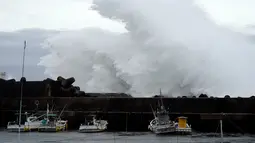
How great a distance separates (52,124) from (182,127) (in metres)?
11.8

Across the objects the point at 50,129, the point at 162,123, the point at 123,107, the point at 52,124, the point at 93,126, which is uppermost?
the point at 123,107

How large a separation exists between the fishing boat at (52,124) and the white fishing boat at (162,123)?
7.99m

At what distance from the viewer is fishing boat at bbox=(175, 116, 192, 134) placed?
107 ft

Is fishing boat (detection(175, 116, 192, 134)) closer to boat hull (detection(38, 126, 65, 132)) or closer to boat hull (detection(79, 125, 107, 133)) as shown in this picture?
boat hull (detection(79, 125, 107, 133))

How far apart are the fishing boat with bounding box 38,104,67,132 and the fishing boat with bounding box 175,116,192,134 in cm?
1057

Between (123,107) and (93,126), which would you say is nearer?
(93,126)

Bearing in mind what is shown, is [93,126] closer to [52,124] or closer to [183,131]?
[52,124]

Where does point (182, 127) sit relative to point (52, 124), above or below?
below

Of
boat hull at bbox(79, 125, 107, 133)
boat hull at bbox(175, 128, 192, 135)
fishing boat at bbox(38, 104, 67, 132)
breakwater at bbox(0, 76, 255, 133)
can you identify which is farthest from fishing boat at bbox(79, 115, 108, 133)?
boat hull at bbox(175, 128, 192, 135)

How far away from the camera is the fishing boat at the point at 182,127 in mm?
32594

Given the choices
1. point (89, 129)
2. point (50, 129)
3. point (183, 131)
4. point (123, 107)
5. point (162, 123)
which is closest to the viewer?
point (183, 131)

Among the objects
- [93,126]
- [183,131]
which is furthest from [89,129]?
[183,131]

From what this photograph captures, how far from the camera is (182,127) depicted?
33.0m

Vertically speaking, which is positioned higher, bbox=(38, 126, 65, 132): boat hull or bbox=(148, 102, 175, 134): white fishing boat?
bbox=(148, 102, 175, 134): white fishing boat
